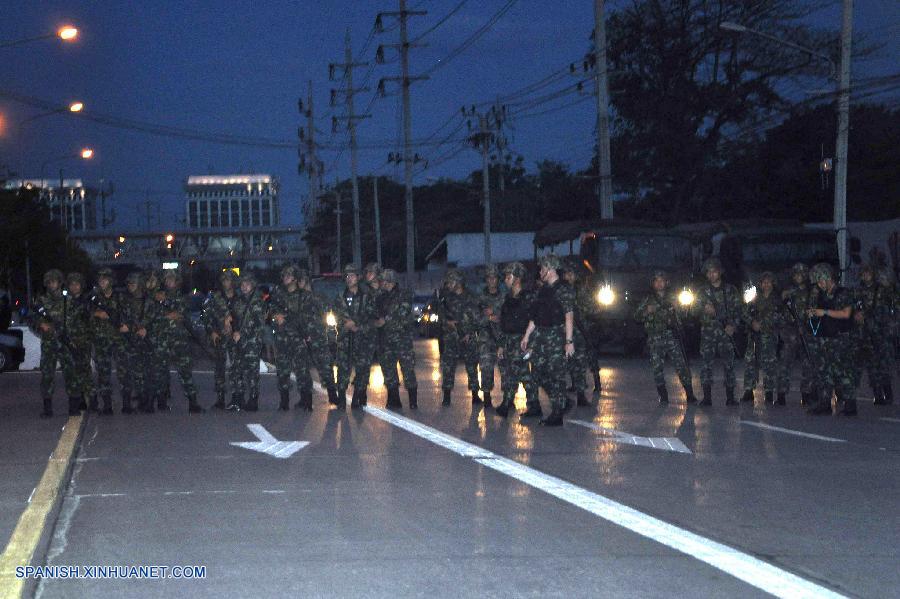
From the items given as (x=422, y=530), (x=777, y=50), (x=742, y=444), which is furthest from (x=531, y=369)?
(x=777, y=50)

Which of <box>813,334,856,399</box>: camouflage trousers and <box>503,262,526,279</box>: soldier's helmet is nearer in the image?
<box>503,262,526,279</box>: soldier's helmet

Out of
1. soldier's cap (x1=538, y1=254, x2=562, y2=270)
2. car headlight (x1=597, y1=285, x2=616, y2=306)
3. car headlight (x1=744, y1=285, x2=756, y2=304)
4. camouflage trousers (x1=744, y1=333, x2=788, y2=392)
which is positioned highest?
soldier's cap (x1=538, y1=254, x2=562, y2=270)

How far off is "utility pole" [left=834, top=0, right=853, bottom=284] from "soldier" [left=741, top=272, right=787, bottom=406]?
13.9 meters

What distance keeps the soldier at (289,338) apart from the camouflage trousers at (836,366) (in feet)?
19.9

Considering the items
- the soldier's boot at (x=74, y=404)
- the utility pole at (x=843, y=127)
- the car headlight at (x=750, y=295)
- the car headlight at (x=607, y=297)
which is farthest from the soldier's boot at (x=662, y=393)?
the utility pole at (x=843, y=127)

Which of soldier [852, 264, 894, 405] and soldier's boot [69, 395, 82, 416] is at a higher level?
soldier [852, 264, 894, 405]

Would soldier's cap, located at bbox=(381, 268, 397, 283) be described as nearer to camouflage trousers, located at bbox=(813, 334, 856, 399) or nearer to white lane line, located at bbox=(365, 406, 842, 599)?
white lane line, located at bbox=(365, 406, 842, 599)

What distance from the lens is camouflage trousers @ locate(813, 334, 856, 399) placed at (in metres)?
15.2

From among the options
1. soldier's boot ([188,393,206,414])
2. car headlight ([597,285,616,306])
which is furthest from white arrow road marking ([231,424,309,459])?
car headlight ([597,285,616,306])

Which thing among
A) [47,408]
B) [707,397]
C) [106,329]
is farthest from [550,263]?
[47,408]

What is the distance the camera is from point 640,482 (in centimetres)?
998

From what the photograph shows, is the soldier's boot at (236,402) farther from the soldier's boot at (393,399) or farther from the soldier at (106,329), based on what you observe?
the soldier's boot at (393,399)

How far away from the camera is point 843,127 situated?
30.3 m

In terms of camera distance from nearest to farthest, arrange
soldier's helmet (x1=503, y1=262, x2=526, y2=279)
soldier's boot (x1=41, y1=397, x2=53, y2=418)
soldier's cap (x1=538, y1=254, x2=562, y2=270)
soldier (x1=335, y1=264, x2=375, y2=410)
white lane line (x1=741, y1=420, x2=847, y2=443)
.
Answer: white lane line (x1=741, y1=420, x2=847, y2=443) < soldier's cap (x1=538, y1=254, x2=562, y2=270) < soldier's helmet (x1=503, y1=262, x2=526, y2=279) < soldier's boot (x1=41, y1=397, x2=53, y2=418) < soldier (x1=335, y1=264, x2=375, y2=410)
